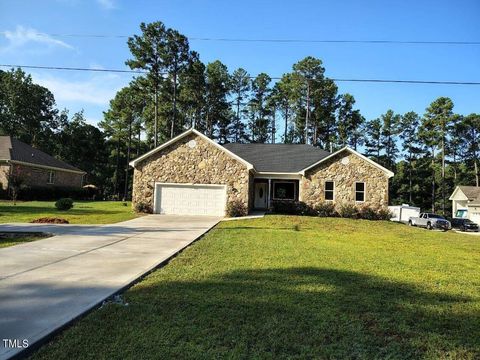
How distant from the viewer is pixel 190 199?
21.1m

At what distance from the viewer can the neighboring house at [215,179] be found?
20.9 metres

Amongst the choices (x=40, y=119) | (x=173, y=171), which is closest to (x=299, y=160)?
(x=173, y=171)

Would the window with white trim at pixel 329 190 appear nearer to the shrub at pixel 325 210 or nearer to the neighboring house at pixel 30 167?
the shrub at pixel 325 210

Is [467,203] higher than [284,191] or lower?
lower

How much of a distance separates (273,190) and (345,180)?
5498 millimetres

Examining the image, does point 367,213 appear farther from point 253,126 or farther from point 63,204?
point 253,126

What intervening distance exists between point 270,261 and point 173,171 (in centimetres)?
1398

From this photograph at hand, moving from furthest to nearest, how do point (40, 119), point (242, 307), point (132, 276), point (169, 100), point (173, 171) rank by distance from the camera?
point (40, 119)
point (169, 100)
point (173, 171)
point (132, 276)
point (242, 307)

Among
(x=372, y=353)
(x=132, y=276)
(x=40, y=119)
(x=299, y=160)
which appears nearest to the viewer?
(x=372, y=353)

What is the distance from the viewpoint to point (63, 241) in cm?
1014

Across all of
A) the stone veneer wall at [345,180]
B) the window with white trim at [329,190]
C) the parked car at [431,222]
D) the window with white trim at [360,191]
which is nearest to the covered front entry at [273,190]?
the stone veneer wall at [345,180]

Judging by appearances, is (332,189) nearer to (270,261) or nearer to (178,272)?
(270,261)

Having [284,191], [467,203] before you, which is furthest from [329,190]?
[467,203]

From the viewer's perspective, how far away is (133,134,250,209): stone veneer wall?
68.5ft
